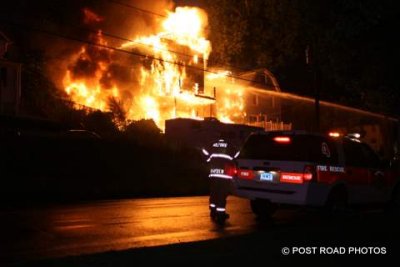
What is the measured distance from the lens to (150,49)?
150 ft

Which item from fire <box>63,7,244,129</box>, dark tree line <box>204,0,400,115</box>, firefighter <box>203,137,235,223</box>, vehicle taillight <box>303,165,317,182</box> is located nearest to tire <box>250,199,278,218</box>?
firefighter <box>203,137,235,223</box>

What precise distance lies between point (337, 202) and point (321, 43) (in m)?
14.1

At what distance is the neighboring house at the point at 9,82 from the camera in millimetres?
32812

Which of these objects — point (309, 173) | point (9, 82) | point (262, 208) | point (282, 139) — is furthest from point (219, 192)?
point (9, 82)

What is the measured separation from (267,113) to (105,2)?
1726 cm

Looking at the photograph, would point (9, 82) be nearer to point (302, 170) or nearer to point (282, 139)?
point (282, 139)

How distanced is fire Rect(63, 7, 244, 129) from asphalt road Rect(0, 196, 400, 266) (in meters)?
29.9

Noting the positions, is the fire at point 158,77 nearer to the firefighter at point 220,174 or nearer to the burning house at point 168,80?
the burning house at point 168,80

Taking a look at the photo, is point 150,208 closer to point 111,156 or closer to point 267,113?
point 111,156

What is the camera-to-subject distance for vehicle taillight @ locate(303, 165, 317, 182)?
11.0m

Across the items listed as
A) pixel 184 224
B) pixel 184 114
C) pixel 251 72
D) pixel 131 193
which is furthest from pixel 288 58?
pixel 184 224

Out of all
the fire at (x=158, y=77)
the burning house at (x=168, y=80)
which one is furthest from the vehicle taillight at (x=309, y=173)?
the fire at (x=158, y=77)

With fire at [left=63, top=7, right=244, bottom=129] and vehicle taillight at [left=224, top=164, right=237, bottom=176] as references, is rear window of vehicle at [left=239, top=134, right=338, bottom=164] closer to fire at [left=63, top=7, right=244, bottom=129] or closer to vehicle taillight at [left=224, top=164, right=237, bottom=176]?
vehicle taillight at [left=224, top=164, right=237, bottom=176]

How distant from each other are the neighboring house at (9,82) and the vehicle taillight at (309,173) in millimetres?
24808
